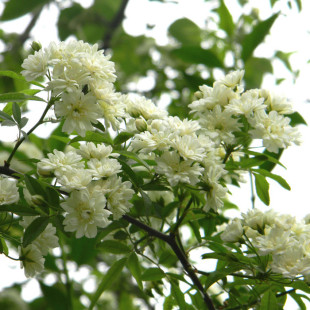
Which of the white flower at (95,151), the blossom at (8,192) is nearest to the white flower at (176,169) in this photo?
the white flower at (95,151)

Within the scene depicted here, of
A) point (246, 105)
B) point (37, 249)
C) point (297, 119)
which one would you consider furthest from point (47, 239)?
point (297, 119)

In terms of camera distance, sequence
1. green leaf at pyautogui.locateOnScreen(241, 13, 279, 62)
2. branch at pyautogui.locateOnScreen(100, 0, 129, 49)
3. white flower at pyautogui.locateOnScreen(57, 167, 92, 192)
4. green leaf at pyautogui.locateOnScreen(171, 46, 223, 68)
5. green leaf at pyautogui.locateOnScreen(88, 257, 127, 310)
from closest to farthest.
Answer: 1. white flower at pyautogui.locateOnScreen(57, 167, 92, 192)
2. green leaf at pyautogui.locateOnScreen(88, 257, 127, 310)
3. green leaf at pyautogui.locateOnScreen(241, 13, 279, 62)
4. green leaf at pyautogui.locateOnScreen(171, 46, 223, 68)
5. branch at pyautogui.locateOnScreen(100, 0, 129, 49)

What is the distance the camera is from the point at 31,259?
1.26 metres

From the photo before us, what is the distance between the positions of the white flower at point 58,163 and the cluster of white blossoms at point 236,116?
0.36m

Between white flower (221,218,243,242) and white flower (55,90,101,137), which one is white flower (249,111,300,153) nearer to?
white flower (221,218,243,242)

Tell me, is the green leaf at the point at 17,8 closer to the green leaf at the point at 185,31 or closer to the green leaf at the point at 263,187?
the green leaf at the point at 185,31

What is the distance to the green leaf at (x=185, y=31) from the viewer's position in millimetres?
3033

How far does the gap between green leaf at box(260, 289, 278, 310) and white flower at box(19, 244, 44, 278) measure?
55 centimetres

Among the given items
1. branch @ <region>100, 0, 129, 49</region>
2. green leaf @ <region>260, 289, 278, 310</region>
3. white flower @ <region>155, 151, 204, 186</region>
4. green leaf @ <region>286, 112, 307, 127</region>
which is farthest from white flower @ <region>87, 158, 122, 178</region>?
branch @ <region>100, 0, 129, 49</region>

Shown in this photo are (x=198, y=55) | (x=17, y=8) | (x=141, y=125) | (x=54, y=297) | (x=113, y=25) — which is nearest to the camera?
(x=141, y=125)

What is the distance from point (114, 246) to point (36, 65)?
57 centimetres

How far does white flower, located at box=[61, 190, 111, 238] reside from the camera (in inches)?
44.3

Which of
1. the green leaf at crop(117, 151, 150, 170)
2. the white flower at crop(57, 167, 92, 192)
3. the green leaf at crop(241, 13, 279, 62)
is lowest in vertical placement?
the white flower at crop(57, 167, 92, 192)

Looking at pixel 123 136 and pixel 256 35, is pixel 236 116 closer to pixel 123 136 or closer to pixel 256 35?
pixel 123 136
